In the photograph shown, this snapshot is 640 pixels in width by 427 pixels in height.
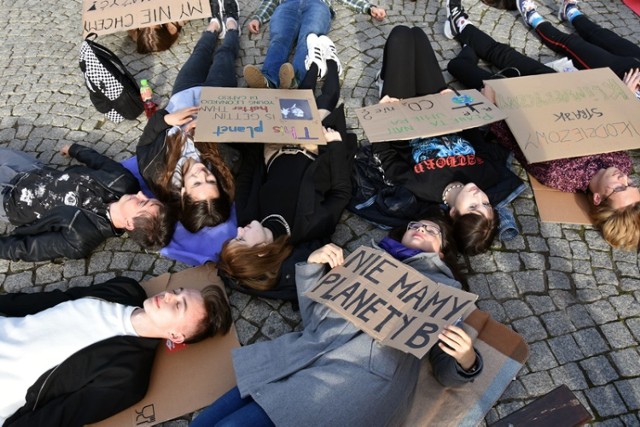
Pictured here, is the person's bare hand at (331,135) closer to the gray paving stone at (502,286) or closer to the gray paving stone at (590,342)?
the gray paving stone at (502,286)

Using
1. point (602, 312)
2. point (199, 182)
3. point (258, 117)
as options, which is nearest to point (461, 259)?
point (602, 312)

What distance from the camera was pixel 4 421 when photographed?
3.06 meters

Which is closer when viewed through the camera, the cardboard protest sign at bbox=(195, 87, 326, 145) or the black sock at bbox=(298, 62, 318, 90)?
the cardboard protest sign at bbox=(195, 87, 326, 145)

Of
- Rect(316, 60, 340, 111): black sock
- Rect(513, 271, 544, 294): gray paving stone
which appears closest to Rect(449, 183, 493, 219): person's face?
Rect(513, 271, 544, 294): gray paving stone

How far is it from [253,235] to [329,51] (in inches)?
107

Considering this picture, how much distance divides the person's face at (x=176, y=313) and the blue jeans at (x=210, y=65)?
8.48 feet

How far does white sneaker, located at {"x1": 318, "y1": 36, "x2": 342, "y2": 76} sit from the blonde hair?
119 inches

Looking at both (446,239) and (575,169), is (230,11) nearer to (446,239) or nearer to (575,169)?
(446,239)

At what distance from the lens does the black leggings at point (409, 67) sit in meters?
4.62

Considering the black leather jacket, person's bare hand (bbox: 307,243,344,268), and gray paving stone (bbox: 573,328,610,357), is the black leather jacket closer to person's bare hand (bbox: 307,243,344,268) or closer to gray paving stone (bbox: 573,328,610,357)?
person's bare hand (bbox: 307,243,344,268)

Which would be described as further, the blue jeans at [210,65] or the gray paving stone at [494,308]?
the blue jeans at [210,65]

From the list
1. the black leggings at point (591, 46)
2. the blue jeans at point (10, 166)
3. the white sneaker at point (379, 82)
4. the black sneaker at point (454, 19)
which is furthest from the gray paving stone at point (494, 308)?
the blue jeans at point (10, 166)

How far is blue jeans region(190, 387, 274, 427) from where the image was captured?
2.82m

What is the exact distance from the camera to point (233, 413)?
288cm
